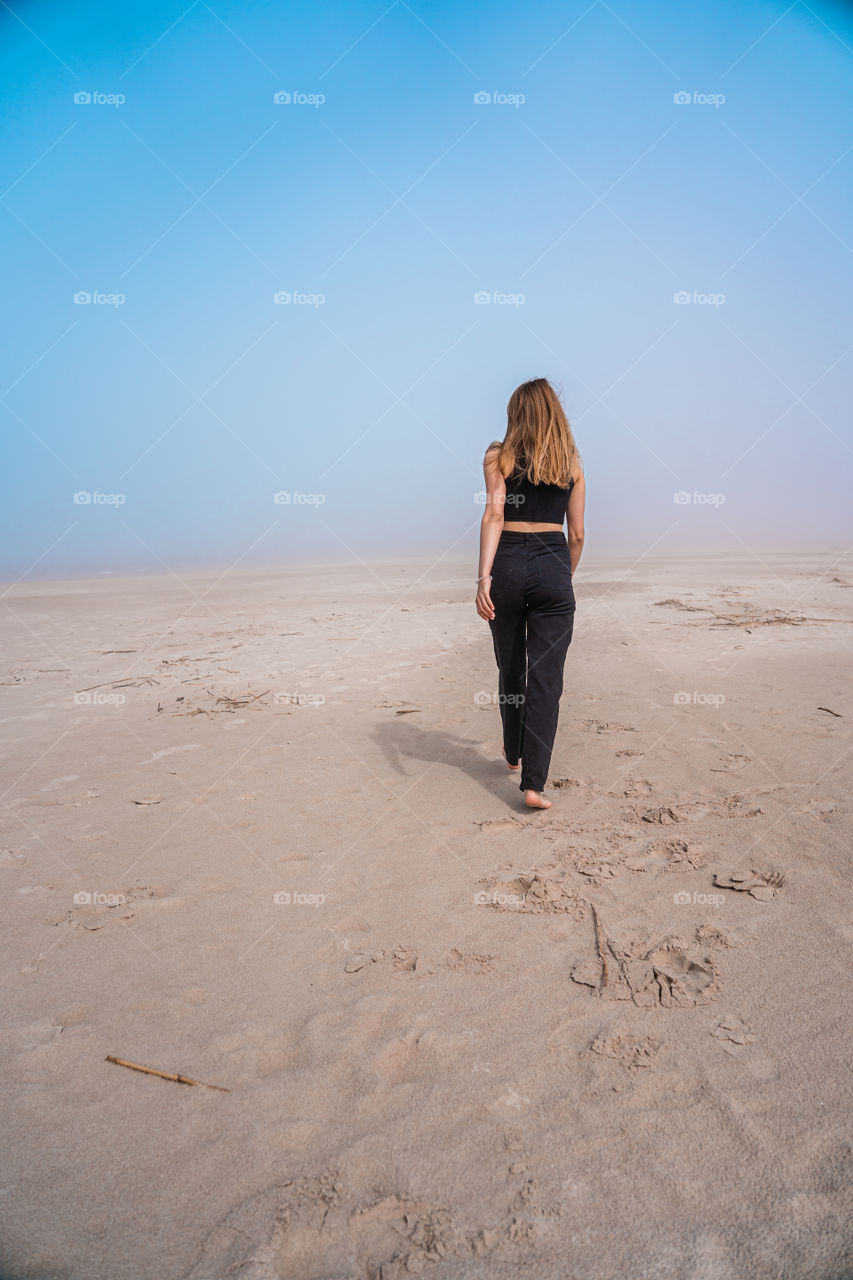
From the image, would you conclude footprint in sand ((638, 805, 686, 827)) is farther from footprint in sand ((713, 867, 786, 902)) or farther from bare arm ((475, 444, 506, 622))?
bare arm ((475, 444, 506, 622))

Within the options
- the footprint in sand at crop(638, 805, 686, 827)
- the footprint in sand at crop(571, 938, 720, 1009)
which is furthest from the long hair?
the footprint in sand at crop(571, 938, 720, 1009)

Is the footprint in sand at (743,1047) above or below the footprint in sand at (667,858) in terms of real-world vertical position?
above

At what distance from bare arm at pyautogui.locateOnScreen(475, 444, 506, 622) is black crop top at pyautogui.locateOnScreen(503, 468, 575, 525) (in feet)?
0.15

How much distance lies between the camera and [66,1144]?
1849 mm

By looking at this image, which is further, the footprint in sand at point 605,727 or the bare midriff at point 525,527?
the footprint in sand at point 605,727

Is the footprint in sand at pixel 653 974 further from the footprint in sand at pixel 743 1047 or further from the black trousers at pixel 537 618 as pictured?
the black trousers at pixel 537 618

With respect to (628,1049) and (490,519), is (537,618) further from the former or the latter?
(628,1049)

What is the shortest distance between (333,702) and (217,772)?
73.7 inches

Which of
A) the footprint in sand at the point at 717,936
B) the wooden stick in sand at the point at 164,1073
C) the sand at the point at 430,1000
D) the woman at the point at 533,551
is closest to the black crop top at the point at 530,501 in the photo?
the woman at the point at 533,551

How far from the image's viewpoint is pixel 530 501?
3986 millimetres

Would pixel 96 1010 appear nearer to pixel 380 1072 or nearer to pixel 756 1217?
pixel 380 1072

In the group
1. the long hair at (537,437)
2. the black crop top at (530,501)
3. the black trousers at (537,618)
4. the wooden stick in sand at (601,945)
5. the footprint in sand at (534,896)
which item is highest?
the long hair at (537,437)

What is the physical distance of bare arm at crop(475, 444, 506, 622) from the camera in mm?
3967

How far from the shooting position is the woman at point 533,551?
154 inches
